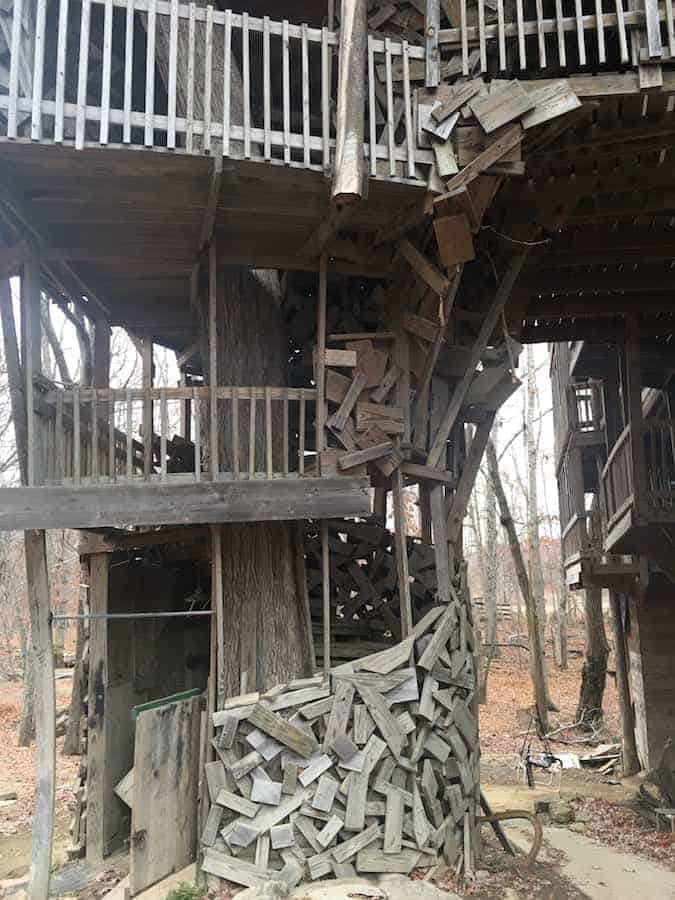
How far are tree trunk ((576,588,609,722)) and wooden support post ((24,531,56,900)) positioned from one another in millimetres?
13923

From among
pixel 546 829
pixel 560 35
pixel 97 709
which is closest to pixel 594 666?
pixel 546 829

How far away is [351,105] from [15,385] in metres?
4.17

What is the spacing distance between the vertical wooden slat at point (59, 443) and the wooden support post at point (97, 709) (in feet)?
7.27

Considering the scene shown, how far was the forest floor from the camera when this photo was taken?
8695 millimetres

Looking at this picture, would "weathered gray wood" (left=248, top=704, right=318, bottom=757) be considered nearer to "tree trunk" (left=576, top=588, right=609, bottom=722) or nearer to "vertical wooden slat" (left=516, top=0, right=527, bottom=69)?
"vertical wooden slat" (left=516, top=0, right=527, bottom=69)

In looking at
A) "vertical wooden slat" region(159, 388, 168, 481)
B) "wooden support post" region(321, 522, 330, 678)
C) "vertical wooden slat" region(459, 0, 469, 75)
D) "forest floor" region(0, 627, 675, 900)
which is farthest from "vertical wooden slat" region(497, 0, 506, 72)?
"forest floor" region(0, 627, 675, 900)

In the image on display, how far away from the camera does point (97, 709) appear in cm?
939

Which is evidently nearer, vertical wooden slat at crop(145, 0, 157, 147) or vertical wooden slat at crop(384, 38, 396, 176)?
vertical wooden slat at crop(145, 0, 157, 147)

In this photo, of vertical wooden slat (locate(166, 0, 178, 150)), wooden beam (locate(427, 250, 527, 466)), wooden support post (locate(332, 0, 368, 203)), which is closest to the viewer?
vertical wooden slat (locate(166, 0, 178, 150))

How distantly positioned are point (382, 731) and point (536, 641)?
511 inches

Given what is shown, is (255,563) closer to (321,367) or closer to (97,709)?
(321,367)

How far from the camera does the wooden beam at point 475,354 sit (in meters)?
9.55

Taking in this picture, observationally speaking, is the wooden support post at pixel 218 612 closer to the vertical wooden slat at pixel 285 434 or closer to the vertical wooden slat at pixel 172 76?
the vertical wooden slat at pixel 285 434

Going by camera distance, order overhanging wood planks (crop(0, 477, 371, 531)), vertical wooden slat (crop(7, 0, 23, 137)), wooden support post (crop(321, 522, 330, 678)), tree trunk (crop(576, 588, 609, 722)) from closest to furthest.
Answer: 1. vertical wooden slat (crop(7, 0, 23, 137))
2. overhanging wood planks (crop(0, 477, 371, 531))
3. wooden support post (crop(321, 522, 330, 678))
4. tree trunk (crop(576, 588, 609, 722))
